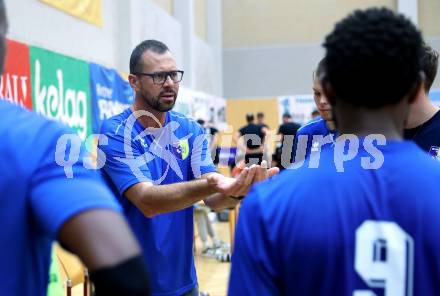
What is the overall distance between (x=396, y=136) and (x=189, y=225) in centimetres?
159

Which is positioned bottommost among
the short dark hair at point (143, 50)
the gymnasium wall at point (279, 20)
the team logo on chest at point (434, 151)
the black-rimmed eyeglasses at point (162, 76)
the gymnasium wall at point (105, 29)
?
the team logo on chest at point (434, 151)

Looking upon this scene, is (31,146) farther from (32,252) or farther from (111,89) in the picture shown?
(111,89)

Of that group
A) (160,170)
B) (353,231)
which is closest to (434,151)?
(160,170)

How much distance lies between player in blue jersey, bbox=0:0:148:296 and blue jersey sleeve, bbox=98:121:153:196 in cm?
133

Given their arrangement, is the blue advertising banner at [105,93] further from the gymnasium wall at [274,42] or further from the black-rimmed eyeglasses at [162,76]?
the gymnasium wall at [274,42]

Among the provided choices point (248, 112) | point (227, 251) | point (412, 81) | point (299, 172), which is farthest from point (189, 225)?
point (248, 112)

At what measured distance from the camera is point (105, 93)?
7.87 m

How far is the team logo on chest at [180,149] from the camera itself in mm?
2705

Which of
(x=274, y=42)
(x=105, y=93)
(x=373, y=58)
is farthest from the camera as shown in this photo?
(x=274, y=42)

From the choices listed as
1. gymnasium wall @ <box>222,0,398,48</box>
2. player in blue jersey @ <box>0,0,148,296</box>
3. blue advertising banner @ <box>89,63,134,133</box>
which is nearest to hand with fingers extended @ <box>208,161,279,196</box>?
player in blue jersey @ <box>0,0,148,296</box>

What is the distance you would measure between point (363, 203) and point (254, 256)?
0.26 meters

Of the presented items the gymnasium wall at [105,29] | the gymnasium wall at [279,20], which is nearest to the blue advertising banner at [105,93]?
the gymnasium wall at [105,29]

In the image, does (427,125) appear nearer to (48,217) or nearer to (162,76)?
(162,76)

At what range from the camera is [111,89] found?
8.13 metres
